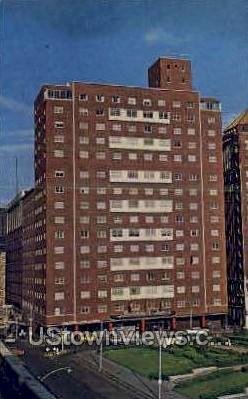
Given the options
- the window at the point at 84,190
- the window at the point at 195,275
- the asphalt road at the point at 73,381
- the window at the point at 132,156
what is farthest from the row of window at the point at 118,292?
the window at the point at 132,156

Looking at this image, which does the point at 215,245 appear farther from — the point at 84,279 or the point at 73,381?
the point at 73,381

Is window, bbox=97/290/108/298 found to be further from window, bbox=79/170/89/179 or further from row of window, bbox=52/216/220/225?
window, bbox=79/170/89/179

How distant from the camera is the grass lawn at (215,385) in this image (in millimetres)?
37250

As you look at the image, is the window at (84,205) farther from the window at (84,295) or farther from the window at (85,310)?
the window at (85,310)

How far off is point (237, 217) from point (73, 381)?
4012 centimetres

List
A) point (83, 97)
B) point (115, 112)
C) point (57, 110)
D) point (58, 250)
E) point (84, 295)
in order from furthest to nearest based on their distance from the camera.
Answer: point (115, 112) < point (83, 97) < point (57, 110) < point (58, 250) < point (84, 295)

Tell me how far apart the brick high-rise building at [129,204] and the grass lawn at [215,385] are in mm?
26012

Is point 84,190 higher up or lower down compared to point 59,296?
higher up

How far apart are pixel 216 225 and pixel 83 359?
2664cm

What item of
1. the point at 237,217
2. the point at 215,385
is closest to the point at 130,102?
the point at 237,217

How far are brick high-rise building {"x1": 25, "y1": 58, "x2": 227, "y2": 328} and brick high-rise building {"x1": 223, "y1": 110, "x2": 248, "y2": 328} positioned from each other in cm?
505

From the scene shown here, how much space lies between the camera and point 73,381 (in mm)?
45531

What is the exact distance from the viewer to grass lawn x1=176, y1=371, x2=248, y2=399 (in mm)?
37250

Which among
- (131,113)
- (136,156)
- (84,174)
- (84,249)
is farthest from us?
(131,113)
